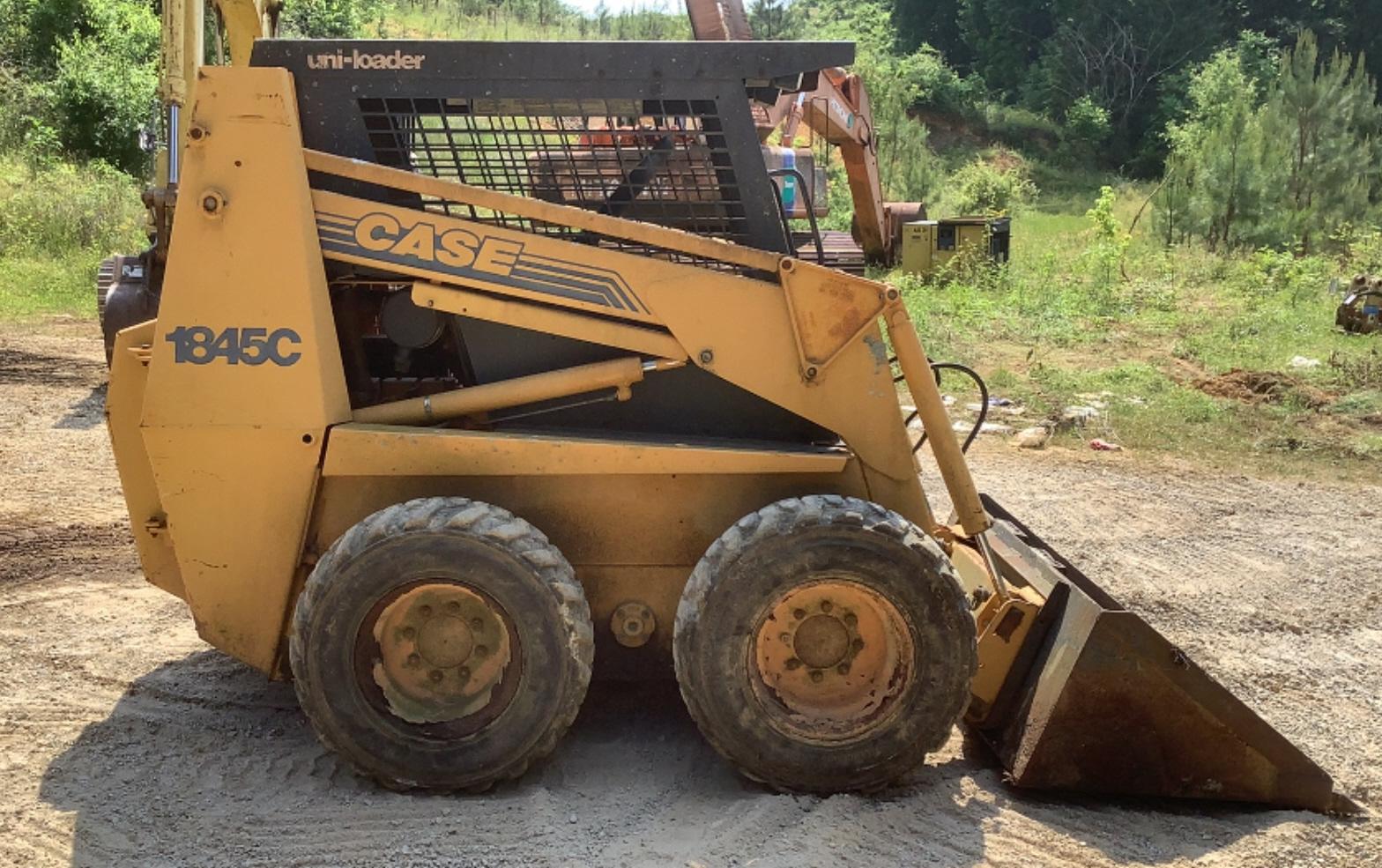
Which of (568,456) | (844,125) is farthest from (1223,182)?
(568,456)

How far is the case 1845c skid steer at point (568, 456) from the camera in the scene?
4.33 m

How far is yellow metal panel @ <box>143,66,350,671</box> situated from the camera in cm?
440

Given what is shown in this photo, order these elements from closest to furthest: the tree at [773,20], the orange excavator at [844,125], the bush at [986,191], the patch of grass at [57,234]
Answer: the orange excavator at [844,125] → the patch of grass at [57,234] → the bush at [986,191] → the tree at [773,20]

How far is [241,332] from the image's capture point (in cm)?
444

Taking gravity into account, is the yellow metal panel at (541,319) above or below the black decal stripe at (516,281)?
below

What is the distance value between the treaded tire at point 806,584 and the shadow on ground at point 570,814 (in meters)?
0.12

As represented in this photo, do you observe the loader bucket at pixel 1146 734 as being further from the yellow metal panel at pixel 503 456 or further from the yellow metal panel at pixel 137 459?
the yellow metal panel at pixel 137 459

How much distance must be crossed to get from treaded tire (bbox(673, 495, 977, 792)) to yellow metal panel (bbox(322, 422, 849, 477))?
26 cm

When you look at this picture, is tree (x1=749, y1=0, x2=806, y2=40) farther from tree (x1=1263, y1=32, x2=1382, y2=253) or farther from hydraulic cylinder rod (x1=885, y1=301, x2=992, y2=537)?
hydraulic cylinder rod (x1=885, y1=301, x2=992, y2=537)

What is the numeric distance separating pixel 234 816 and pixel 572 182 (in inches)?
92.2

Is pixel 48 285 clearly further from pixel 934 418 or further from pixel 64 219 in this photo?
pixel 934 418

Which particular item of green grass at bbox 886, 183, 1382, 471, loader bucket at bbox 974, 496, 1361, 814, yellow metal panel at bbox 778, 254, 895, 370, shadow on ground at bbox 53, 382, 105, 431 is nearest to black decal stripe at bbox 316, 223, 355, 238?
yellow metal panel at bbox 778, 254, 895, 370

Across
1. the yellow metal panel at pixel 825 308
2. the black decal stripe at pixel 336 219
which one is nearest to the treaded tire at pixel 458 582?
the black decal stripe at pixel 336 219

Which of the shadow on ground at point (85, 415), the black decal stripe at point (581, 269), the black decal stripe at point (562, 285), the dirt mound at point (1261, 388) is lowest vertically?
the dirt mound at point (1261, 388)
